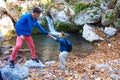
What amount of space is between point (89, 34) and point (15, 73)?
30.0 feet

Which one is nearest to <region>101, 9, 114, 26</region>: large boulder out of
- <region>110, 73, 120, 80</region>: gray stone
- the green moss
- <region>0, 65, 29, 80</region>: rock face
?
the green moss

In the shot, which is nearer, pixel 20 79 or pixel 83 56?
pixel 20 79

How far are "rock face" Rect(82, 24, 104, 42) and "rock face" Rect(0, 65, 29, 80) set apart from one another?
328 inches

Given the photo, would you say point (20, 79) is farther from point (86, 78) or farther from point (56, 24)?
point (56, 24)

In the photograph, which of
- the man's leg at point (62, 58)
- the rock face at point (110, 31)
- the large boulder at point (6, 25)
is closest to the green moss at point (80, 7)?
the rock face at point (110, 31)

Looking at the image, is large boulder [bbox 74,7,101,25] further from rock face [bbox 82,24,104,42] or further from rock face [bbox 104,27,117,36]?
rock face [bbox 104,27,117,36]

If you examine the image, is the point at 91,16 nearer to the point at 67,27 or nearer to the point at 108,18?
the point at 108,18

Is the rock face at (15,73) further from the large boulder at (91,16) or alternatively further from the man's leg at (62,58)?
the large boulder at (91,16)

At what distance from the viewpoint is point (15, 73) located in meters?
7.04

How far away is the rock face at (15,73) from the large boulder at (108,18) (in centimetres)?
992

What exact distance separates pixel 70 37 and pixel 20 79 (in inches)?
385

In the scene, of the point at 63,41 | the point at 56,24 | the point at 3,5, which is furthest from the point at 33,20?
the point at 3,5

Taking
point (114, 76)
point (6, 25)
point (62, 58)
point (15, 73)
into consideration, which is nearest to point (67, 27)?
point (6, 25)

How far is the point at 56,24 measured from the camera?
18.4 m
